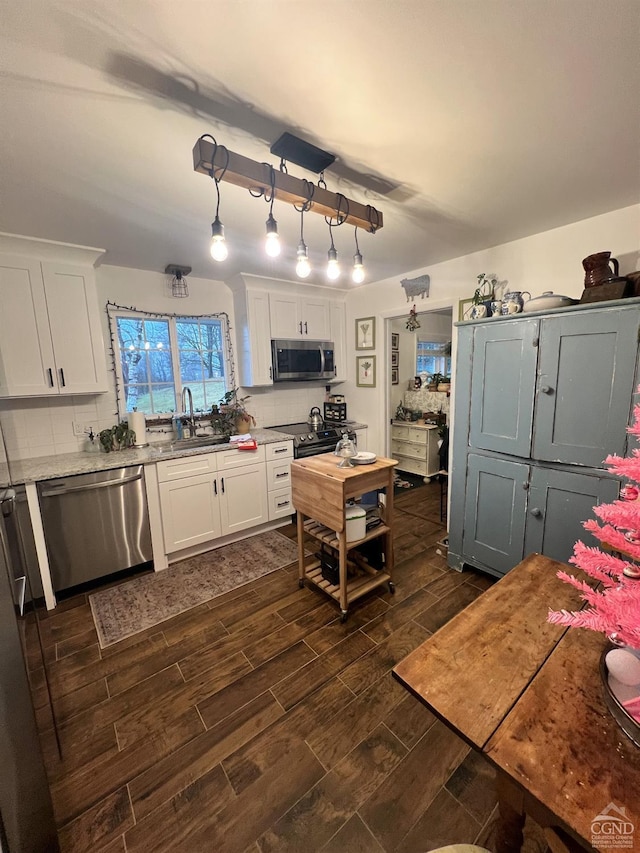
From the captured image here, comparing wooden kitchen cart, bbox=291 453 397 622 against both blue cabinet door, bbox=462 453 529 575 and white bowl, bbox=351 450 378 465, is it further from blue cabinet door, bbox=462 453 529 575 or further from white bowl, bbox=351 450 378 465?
blue cabinet door, bbox=462 453 529 575

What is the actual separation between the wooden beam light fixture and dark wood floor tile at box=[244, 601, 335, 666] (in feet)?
7.63

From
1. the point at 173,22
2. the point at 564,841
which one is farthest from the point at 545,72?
the point at 564,841

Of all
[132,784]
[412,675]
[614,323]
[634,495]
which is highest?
[614,323]

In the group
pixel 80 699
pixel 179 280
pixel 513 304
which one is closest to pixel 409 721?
pixel 80 699

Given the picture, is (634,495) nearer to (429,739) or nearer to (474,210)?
(429,739)

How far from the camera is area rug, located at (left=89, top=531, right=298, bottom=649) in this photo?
2.25 meters

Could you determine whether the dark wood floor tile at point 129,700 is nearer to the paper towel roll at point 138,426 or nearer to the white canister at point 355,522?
the white canister at point 355,522

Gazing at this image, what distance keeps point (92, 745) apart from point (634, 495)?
7.38 ft

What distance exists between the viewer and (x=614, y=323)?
72.7 inches

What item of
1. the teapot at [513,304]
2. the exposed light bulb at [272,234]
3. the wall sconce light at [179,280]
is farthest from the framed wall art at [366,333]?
the exposed light bulb at [272,234]

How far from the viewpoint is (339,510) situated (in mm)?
2072

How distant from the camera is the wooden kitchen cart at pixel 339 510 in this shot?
2.11 meters

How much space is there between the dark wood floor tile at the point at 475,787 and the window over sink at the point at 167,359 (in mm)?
3344

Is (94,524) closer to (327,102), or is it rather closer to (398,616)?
(398,616)
